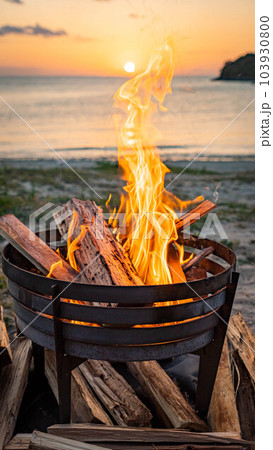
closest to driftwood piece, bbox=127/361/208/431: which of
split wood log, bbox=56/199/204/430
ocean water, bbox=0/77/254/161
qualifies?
split wood log, bbox=56/199/204/430

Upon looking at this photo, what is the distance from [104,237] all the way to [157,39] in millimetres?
1319

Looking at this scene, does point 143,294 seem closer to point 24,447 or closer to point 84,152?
point 24,447

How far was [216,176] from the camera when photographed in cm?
1077

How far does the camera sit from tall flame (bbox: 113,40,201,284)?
2490mm

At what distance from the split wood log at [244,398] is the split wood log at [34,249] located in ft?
4.01

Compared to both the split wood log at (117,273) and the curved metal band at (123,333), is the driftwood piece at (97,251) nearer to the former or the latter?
the split wood log at (117,273)

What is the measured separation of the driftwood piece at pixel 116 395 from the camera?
2131 mm

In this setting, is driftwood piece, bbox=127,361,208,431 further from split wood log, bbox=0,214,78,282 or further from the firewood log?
split wood log, bbox=0,214,78,282

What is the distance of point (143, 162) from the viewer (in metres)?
2.62

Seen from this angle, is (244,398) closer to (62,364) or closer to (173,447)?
(173,447)

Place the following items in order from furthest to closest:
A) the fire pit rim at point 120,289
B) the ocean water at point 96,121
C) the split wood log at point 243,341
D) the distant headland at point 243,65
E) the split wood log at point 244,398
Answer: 1. the ocean water at point 96,121
2. the distant headland at point 243,65
3. the split wood log at point 243,341
4. the split wood log at point 244,398
5. the fire pit rim at point 120,289

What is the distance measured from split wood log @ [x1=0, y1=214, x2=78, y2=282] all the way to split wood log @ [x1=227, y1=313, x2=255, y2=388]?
4.26 feet

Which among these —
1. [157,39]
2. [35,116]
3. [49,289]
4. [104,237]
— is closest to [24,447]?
[49,289]

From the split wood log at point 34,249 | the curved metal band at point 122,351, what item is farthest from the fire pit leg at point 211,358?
the split wood log at point 34,249
